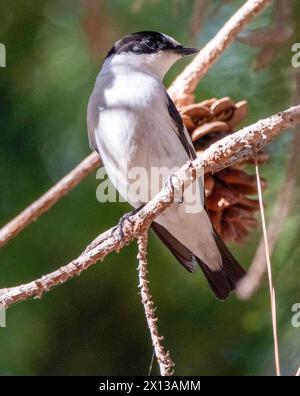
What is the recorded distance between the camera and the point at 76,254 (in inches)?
62.6

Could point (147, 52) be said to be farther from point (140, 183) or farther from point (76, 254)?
point (76, 254)

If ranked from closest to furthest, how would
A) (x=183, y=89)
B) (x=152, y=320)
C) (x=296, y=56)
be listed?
(x=152, y=320) < (x=296, y=56) < (x=183, y=89)

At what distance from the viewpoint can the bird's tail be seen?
1604 millimetres

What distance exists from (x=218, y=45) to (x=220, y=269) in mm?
533

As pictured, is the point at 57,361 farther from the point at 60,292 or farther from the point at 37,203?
the point at 37,203

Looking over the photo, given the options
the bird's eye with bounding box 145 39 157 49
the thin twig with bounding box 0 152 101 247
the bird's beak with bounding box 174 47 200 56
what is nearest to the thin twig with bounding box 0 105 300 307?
the thin twig with bounding box 0 152 101 247

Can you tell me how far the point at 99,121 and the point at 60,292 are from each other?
1.61 ft

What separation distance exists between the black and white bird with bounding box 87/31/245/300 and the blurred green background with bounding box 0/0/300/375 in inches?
7.1

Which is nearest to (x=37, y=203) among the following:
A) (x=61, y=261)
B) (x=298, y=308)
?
(x=61, y=261)

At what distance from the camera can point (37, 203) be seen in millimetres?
1425

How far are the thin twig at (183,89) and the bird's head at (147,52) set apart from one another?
0.33m

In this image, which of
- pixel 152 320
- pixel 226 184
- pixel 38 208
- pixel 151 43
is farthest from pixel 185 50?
pixel 152 320

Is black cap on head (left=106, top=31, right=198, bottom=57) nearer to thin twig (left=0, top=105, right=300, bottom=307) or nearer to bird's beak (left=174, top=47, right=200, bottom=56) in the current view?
bird's beak (left=174, top=47, right=200, bottom=56)

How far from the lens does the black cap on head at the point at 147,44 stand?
1970 mm
